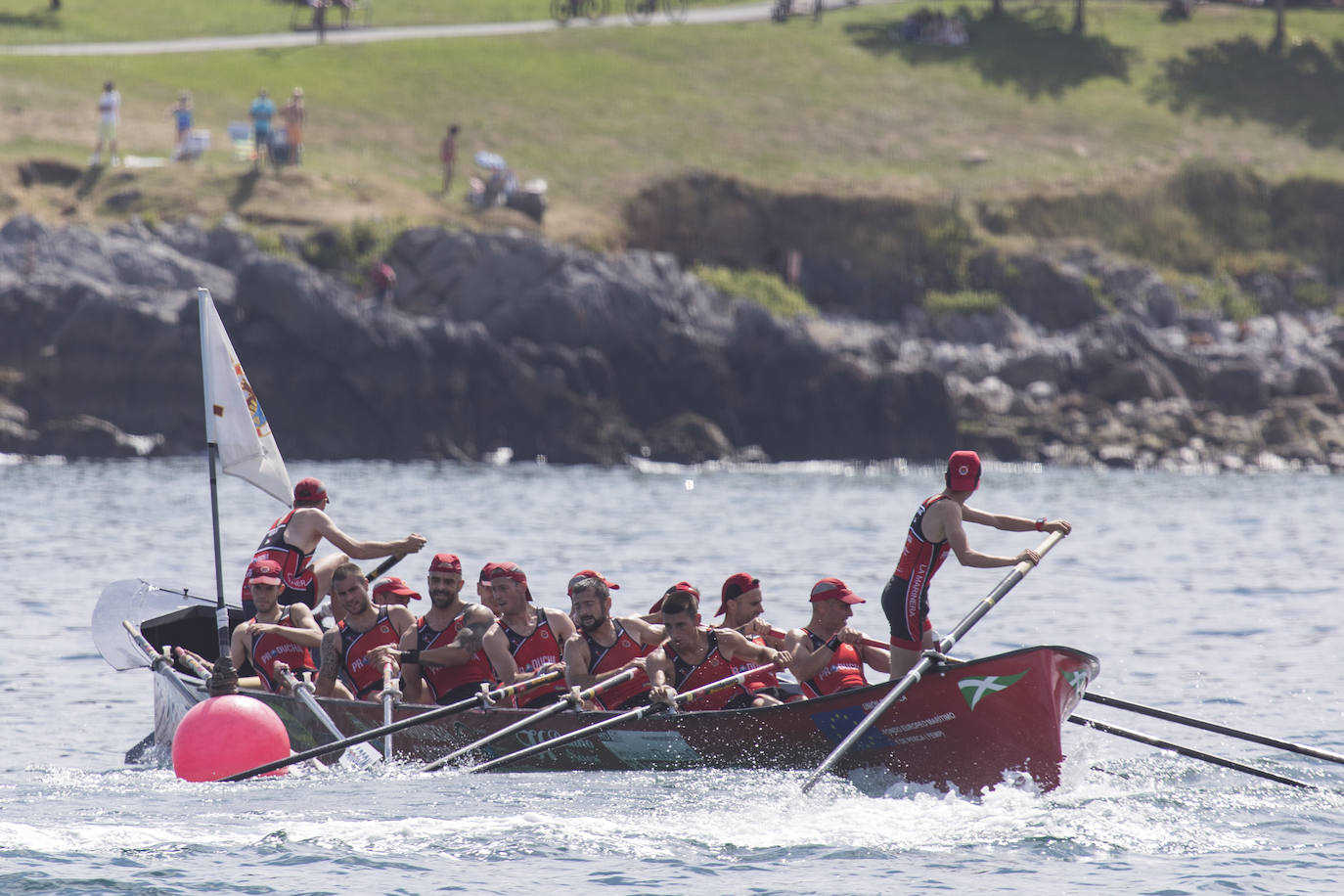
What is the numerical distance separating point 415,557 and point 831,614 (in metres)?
16.8

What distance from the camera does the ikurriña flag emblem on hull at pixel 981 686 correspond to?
11828mm

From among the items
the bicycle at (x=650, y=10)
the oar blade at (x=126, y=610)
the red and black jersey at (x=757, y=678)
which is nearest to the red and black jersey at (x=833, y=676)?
the red and black jersey at (x=757, y=678)

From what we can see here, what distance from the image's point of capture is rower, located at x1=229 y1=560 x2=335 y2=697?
14.3 meters

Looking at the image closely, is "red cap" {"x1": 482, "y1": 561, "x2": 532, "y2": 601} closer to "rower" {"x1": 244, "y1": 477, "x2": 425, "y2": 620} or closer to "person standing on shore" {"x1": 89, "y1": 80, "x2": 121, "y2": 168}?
"rower" {"x1": 244, "y1": 477, "x2": 425, "y2": 620}

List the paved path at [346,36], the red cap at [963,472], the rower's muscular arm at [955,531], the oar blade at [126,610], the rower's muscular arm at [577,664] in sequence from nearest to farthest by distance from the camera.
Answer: the rower's muscular arm at [955,531] < the red cap at [963,472] < the rower's muscular arm at [577,664] < the oar blade at [126,610] < the paved path at [346,36]

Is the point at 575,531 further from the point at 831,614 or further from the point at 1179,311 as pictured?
the point at 1179,311

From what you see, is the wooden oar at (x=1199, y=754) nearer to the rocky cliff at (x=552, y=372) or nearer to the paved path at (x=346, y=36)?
the rocky cliff at (x=552, y=372)

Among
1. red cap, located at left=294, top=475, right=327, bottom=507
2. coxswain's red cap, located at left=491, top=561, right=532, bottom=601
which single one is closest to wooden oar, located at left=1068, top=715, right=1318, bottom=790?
coxswain's red cap, located at left=491, top=561, right=532, bottom=601

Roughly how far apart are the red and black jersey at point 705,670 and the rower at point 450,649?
1444 mm

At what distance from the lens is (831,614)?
13.2 meters

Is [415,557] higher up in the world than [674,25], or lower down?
lower down

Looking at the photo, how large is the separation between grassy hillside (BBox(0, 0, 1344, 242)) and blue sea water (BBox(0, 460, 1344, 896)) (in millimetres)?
18543

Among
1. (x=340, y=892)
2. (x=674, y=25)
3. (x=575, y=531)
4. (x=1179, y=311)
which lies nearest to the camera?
(x=340, y=892)

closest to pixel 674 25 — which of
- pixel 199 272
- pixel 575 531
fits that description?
pixel 199 272
